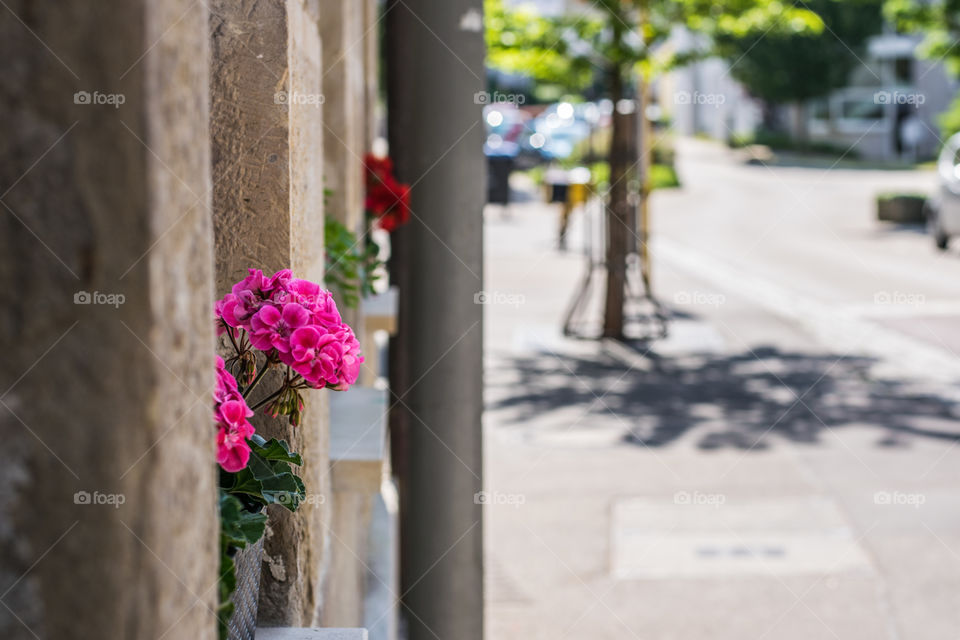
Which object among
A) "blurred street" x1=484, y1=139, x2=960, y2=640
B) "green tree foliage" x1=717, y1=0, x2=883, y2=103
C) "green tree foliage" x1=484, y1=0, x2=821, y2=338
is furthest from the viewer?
"green tree foliage" x1=717, y1=0, x2=883, y2=103

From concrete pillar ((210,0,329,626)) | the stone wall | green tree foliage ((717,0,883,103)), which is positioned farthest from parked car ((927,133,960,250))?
green tree foliage ((717,0,883,103))

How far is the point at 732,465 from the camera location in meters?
7.02

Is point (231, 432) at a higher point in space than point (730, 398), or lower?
higher

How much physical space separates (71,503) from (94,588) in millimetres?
61

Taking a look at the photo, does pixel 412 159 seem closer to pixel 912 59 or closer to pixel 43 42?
pixel 43 42

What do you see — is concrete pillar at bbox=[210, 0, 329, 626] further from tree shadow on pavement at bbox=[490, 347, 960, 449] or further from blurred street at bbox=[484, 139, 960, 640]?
tree shadow on pavement at bbox=[490, 347, 960, 449]

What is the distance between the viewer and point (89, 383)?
0.81m

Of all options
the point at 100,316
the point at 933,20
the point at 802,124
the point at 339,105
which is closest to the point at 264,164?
the point at 100,316

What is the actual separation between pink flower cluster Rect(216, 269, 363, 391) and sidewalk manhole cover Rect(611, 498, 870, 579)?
153 inches

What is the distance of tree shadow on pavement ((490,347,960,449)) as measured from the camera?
25.7 ft

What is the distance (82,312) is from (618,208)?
33.3 ft

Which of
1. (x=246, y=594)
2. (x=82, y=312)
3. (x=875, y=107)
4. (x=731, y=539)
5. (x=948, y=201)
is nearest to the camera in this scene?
(x=82, y=312)

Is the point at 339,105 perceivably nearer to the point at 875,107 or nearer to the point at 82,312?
the point at 82,312

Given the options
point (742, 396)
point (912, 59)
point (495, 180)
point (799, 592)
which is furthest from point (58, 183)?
point (912, 59)
